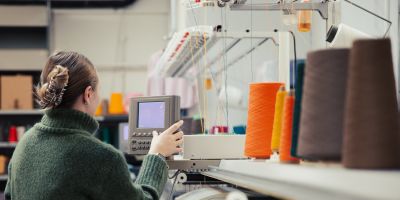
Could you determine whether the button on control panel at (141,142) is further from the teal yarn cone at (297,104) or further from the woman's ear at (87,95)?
the teal yarn cone at (297,104)

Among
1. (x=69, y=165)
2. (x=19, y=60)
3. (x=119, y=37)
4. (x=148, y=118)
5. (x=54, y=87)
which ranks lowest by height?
(x=69, y=165)

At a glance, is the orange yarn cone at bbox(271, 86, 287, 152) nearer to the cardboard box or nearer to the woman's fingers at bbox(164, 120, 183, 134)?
the woman's fingers at bbox(164, 120, 183, 134)

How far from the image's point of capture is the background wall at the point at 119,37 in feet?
27.1

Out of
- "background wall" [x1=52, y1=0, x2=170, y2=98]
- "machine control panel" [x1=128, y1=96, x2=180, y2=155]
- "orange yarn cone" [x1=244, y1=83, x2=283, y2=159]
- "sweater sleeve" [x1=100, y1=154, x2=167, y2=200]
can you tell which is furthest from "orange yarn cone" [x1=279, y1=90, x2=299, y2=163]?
"background wall" [x1=52, y1=0, x2=170, y2=98]

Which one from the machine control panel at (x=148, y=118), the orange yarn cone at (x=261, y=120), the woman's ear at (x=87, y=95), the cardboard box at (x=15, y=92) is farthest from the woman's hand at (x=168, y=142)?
the cardboard box at (x=15, y=92)

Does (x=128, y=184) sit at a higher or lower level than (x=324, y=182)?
lower

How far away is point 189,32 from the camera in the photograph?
354cm

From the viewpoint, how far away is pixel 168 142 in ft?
7.93

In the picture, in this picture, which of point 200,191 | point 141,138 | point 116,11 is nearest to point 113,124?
point 116,11

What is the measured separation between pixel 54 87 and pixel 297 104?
34.6 inches

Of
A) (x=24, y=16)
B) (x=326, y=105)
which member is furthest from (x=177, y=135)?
(x=24, y=16)

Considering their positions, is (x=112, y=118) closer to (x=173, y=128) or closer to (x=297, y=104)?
(x=173, y=128)

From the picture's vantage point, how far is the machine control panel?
2623mm

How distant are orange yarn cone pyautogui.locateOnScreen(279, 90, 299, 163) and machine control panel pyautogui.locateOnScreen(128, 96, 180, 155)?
1.09 metres
